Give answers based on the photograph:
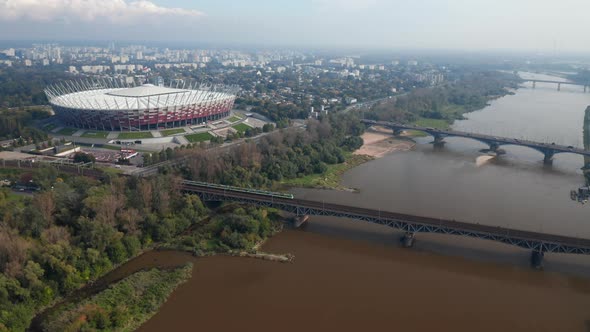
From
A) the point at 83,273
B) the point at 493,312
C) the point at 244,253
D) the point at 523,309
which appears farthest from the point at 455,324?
the point at 83,273

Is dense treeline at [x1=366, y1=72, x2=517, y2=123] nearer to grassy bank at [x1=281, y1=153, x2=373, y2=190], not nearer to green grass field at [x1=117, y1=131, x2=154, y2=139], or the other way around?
grassy bank at [x1=281, y1=153, x2=373, y2=190]

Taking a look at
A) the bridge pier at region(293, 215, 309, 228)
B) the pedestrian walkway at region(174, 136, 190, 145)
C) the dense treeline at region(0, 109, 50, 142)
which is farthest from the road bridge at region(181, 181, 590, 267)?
the dense treeline at region(0, 109, 50, 142)

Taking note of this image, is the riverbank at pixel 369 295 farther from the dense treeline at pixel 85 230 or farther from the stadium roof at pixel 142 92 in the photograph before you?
the stadium roof at pixel 142 92

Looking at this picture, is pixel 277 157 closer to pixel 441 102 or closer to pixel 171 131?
pixel 171 131

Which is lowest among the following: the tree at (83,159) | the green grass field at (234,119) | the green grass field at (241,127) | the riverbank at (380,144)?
the riverbank at (380,144)

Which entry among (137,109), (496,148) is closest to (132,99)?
(137,109)

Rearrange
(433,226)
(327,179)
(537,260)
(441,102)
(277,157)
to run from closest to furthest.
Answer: (537,260) → (433,226) → (327,179) → (277,157) → (441,102)

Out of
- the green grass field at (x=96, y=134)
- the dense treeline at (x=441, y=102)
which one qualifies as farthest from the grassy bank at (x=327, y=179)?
the green grass field at (x=96, y=134)
